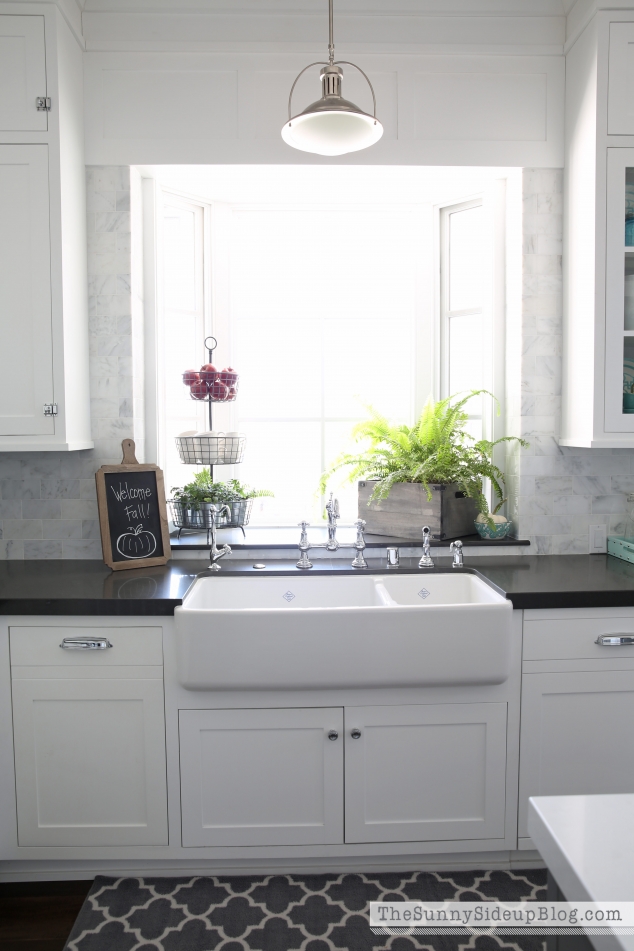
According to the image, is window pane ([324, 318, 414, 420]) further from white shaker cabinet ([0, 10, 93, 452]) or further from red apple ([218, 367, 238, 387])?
white shaker cabinet ([0, 10, 93, 452])

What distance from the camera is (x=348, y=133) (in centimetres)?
182

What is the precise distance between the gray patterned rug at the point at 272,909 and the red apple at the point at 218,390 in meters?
1.59

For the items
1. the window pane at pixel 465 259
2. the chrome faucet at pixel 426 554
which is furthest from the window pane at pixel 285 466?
the window pane at pixel 465 259

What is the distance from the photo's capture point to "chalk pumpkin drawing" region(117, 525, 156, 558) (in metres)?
2.28

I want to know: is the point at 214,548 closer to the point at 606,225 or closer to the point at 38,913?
the point at 38,913

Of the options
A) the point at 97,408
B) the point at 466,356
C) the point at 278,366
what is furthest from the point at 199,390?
the point at 466,356

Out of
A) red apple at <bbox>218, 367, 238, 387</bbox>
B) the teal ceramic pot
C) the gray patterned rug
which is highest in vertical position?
red apple at <bbox>218, 367, 238, 387</bbox>

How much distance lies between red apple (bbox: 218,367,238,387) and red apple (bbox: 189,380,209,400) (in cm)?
7

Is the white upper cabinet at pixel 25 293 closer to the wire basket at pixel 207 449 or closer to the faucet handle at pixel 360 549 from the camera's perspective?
the wire basket at pixel 207 449

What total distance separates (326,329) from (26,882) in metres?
2.22

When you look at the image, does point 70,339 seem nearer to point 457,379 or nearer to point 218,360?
point 218,360

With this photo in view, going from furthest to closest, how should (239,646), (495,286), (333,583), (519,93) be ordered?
(495,286), (519,93), (333,583), (239,646)

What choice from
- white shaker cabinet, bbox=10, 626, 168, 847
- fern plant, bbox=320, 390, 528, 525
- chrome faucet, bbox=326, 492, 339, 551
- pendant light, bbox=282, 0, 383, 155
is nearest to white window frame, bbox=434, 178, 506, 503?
fern plant, bbox=320, 390, 528, 525

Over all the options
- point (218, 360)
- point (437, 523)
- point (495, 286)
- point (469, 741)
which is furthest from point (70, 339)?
point (469, 741)
